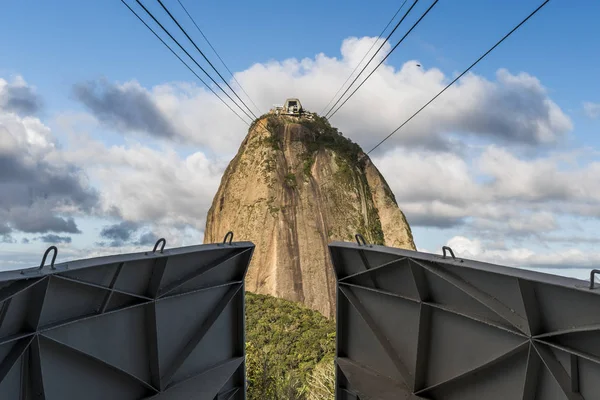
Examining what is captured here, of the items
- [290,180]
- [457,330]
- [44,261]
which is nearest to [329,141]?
[290,180]

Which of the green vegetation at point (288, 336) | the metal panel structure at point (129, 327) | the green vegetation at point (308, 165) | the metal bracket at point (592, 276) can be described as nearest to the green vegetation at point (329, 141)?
the green vegetation at point (308, 165)

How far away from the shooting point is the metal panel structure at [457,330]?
4.51 metres

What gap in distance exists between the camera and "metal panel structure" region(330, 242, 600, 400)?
451 centimetres

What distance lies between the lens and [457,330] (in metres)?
5.93

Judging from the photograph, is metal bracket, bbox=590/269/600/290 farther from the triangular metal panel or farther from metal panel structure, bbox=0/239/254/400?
the triangular metal panel

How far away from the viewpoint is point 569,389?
4.51 metres

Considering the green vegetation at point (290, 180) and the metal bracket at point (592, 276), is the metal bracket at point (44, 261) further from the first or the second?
the green vegetation at point (290, 180)

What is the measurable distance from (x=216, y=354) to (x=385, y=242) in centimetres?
4244

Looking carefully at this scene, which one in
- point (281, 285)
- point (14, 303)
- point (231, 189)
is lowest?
point (281, 285)

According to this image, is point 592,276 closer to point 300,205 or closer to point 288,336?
point 288,336

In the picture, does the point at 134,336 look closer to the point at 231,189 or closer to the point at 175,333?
the point at 175,333

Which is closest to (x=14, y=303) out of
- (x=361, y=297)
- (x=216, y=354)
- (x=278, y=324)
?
(x=216, y=354)

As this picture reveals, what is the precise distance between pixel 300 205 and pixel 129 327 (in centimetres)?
3797

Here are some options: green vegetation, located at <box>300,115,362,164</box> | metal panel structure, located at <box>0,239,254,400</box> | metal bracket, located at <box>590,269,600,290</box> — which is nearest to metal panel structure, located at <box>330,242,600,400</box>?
metal bracket, located at <box>590,269,600,290</box>
